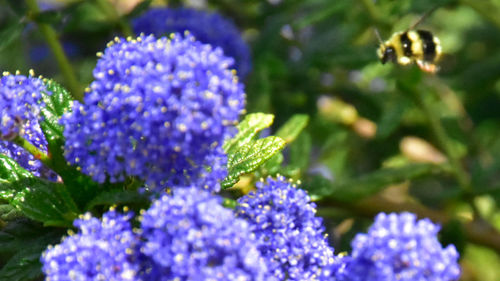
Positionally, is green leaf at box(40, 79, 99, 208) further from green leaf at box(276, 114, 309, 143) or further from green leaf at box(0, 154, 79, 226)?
green leaf at box(276, 114, 309, 143)

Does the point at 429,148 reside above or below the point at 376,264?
above

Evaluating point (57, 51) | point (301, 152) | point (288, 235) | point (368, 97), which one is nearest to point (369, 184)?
point (301, 152)

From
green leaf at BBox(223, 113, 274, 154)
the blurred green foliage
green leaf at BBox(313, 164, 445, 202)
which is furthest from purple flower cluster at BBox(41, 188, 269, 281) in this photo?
green leaf at BBox(313, 164, 445, 202)

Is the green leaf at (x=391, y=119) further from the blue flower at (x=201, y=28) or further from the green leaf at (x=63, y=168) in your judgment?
the green leaf at (x=63, y=168)

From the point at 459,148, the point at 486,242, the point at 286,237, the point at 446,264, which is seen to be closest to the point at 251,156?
the point at 286,237

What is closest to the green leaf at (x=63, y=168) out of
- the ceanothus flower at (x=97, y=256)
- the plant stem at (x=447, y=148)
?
the ceanothus flower at (x=97, y=256)

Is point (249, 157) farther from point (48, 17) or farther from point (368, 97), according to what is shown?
point (368, 97)

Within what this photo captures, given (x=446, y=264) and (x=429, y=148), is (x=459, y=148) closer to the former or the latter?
(x=429, y=148)
